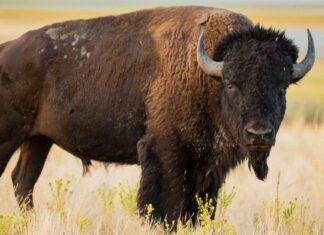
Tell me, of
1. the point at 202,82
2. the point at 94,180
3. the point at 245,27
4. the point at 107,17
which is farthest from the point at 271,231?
the point at 94,180

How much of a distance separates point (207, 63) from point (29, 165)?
2.70 m

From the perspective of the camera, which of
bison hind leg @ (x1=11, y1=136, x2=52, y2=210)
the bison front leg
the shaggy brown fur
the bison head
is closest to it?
the bison head

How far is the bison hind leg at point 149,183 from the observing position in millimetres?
7473

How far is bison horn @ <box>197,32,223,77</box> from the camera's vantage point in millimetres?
7117

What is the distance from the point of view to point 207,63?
23.4 ft

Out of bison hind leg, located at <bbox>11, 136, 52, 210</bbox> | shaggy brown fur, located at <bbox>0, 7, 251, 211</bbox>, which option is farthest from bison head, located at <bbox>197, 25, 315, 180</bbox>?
bison hind leg, located at <bbox>11, 136, 52, 210</bbox>

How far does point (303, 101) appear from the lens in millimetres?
22281

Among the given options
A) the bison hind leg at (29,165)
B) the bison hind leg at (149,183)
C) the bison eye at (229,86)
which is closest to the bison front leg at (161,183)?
the bison hind leg at (149,183)

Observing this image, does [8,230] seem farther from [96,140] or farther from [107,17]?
[107,17]

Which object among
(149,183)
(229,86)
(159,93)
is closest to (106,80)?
(159,93)

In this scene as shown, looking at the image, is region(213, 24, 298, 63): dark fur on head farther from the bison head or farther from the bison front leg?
the bison front leg

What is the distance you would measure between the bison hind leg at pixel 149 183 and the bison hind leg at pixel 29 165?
1.65 metres

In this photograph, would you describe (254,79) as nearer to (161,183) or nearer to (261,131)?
(261,131)

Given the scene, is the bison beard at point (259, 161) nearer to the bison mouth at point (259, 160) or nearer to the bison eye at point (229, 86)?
the bison mouth at point (259, 160)
